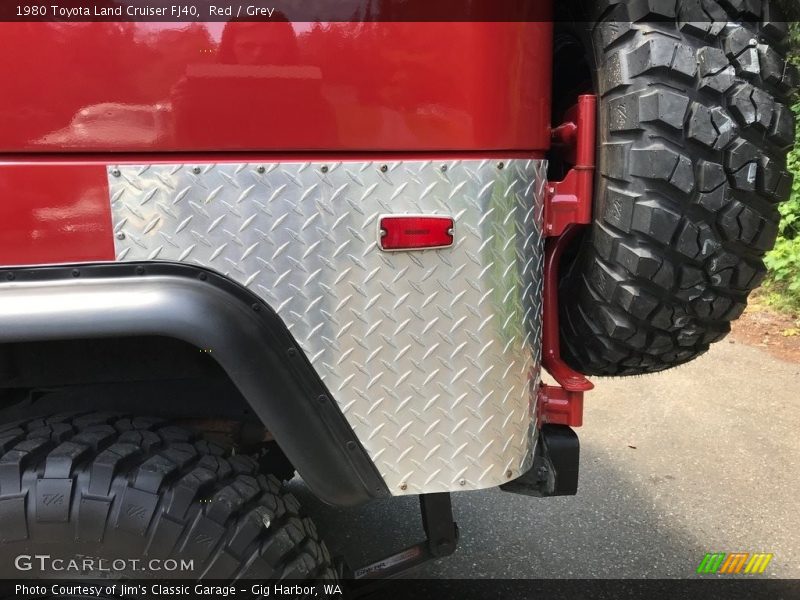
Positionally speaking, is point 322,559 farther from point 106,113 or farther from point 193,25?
point 193,25

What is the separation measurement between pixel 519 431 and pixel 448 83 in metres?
0.84

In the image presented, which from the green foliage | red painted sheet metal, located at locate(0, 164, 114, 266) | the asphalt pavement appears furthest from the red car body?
the green foliage

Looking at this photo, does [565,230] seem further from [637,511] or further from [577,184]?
[637,511]

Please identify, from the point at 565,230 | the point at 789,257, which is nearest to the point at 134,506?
the point at 565,230

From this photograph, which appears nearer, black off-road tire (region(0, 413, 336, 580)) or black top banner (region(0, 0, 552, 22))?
black top banner (region(0, 0, 552, 22))

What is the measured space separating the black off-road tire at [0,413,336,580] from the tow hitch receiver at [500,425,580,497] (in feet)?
2.10

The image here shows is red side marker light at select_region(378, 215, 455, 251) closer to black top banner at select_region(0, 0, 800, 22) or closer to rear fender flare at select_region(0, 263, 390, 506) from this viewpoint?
rear fender flare at select_region(0, 263, 390, 506)

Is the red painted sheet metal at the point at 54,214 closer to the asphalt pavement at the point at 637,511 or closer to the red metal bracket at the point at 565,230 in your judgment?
the red metal bracket at the point at 565,230

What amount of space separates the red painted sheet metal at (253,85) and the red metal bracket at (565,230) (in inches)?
10.9

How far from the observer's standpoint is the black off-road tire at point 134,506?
1300 mm

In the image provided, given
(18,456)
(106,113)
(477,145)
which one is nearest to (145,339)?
(18,456)

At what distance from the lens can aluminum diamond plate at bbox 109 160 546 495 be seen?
1278mm

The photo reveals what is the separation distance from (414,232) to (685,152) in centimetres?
→ 65

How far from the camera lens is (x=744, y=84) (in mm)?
1397
